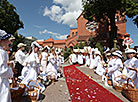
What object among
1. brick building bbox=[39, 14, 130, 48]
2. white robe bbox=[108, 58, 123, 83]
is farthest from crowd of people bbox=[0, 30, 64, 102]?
brick building bbox=[39, 14, 130, 48]

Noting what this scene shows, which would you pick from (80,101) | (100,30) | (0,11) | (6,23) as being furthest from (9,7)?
(80,101)

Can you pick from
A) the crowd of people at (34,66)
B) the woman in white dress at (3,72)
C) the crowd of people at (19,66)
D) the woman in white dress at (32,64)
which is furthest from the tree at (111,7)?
the woman in white dress at (3,72)

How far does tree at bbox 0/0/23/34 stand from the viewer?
1789 cm

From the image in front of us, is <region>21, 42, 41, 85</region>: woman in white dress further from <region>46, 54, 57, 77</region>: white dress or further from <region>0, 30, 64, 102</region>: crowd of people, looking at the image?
<region>46, 54, 57, 77</region>: white dress

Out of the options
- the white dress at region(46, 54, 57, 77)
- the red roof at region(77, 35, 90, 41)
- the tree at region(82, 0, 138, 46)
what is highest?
the tree at region(82, 0, 138, 46)

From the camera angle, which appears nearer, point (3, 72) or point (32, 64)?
point (3, 72)

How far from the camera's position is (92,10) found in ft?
54.9

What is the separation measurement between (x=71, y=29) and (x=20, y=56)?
127 ft

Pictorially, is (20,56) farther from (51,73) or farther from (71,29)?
(71,29)

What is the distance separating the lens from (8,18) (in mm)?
18781

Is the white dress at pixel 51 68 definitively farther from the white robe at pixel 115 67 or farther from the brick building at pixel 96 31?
the brick building at pixel 96 31

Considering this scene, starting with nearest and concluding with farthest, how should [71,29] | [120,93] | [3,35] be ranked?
[3,35]
[120,93]
[71,29]

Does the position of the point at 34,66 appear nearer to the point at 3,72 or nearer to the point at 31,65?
the point at 31,65

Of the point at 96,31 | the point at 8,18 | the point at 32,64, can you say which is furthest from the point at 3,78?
the point at 96,31
